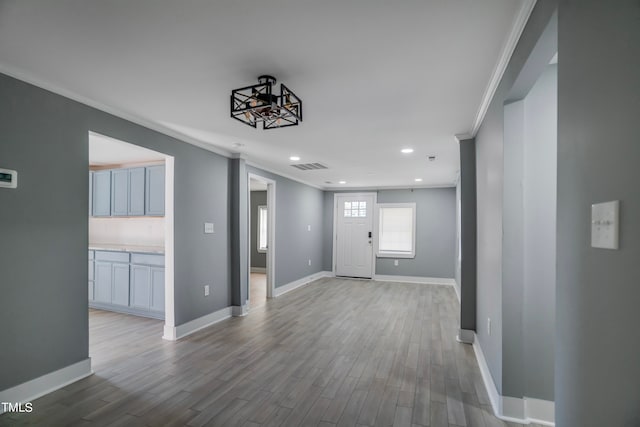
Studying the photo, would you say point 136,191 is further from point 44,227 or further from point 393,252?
point 393,252

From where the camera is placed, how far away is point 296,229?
6742mm

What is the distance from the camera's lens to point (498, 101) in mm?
2260

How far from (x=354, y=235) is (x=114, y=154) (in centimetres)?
539

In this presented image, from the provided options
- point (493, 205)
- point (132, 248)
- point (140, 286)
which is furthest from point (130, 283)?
point (493, 205)

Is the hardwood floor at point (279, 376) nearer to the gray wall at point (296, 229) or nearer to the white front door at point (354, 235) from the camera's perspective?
the gray wall at point (296, 229)

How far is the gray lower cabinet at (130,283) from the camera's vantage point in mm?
4324

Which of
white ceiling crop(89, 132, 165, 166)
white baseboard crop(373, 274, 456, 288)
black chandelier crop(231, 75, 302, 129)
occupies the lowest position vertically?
white baseboard crop(373, 274, 456, 288)

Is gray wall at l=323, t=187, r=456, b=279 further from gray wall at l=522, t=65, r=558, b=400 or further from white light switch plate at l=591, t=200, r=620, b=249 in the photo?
white light switch plate at l=591, t=200, r=620, b=249

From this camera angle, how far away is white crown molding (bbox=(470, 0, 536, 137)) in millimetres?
1494

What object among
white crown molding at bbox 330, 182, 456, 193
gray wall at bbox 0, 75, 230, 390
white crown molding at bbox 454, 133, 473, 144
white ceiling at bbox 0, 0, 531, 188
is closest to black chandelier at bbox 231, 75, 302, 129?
white ceiling at bbox 0, 0, 531, 188

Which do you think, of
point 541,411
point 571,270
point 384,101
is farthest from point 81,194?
point 541,411

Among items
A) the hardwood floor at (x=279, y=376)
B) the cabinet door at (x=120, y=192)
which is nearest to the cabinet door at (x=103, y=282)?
the hardwood floor at (x=279, y=376)

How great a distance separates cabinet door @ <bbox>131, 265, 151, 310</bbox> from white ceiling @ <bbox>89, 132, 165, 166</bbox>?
164cm

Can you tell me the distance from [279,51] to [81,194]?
84.5 inches
